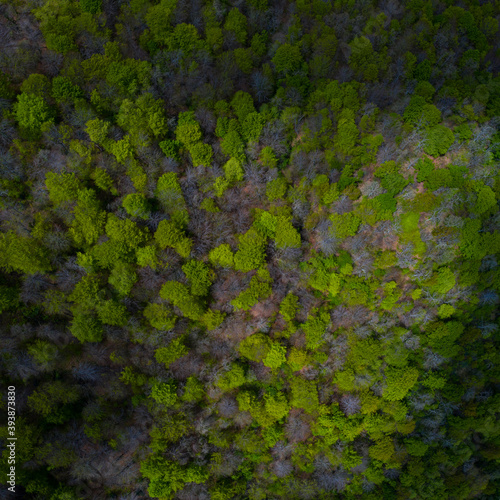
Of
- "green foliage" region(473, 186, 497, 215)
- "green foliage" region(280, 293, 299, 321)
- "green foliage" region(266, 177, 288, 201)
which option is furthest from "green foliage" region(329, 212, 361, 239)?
"green foliage" region(473, 186, 497, 215)

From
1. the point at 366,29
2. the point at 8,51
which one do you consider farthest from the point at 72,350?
the point at 366,29

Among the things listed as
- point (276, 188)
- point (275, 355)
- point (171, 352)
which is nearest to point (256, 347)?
point (275, 355)

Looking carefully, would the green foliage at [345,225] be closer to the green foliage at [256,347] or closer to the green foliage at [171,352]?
the green foliage at [256,347]

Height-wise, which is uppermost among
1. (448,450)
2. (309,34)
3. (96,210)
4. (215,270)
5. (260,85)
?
(309,34)

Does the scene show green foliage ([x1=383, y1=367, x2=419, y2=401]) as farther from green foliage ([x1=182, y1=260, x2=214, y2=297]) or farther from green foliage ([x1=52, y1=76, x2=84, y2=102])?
green foliage ([x1=52, y1=76, x2=84, y2=102])

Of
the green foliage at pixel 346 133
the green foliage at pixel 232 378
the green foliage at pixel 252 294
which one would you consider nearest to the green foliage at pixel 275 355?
the green foliage at pixel 232 378

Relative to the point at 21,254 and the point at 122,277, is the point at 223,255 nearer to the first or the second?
the point at 122,277

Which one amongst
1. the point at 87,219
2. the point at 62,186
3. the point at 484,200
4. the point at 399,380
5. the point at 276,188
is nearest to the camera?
the point at 62,186

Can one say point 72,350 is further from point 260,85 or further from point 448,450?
point 448,450
